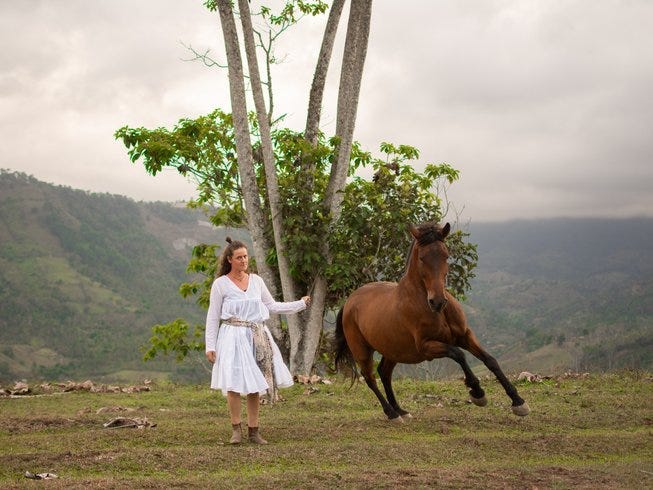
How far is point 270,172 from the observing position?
16.9 m

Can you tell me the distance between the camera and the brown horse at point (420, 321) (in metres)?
8.75

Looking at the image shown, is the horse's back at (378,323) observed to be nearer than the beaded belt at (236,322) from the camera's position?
No

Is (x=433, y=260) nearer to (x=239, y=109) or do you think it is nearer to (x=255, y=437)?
(x=255, y=437)

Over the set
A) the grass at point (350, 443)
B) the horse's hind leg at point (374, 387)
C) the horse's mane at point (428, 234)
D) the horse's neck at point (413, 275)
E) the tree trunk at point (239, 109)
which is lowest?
the grass at point (350, 443)

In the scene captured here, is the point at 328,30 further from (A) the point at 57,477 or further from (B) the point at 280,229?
(A) the point at 57,477

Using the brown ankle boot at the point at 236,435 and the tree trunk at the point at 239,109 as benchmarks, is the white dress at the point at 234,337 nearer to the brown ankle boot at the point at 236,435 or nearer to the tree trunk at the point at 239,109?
the brown ankle boot at the point at 236,435

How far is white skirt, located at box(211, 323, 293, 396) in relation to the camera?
870 centimetres

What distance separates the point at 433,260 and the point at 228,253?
2.44 meters

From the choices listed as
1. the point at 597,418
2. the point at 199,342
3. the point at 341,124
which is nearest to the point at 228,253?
the point at 597,418

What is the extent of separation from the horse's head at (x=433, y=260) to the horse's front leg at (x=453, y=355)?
0.57m

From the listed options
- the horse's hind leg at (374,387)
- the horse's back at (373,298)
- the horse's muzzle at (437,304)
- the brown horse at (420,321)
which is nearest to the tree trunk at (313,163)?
the horse's back at (373,298)

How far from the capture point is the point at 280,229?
1666cm

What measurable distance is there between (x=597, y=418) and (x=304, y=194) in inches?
324

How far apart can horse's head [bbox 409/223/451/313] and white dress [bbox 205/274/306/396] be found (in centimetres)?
200
